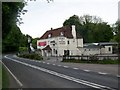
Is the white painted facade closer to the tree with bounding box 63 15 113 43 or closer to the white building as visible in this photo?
the white building

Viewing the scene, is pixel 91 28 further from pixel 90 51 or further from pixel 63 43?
pixel 63 43

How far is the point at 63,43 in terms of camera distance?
86812 mm

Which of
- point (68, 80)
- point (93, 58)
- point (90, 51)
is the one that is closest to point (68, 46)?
point (90, 51)

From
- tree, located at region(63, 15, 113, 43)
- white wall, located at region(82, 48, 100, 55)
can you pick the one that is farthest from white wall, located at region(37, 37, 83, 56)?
tree, located at region(63, 15, 113, 43)

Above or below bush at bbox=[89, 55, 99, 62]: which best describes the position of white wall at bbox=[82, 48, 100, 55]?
above

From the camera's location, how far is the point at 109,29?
387ft

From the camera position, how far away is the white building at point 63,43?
8616cm

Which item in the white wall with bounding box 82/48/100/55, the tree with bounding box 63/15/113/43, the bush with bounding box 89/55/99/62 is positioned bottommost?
the bush with bounding box 89/55/99/62

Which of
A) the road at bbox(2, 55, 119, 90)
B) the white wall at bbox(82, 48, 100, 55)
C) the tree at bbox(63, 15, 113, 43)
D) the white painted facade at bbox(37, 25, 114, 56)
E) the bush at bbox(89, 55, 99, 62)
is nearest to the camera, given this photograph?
the road at bbox(2, 55, 119, 90)

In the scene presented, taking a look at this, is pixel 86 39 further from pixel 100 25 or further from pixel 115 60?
pixel 115 60

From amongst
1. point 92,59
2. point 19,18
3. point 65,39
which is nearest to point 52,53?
point 65,39

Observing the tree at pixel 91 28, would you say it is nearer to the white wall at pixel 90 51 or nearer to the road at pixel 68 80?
the white wall at pixel 90 51

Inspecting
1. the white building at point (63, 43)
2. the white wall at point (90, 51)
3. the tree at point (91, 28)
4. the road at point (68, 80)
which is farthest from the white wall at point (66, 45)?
the road at point (68, 80)

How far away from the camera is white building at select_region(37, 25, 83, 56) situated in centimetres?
8616
